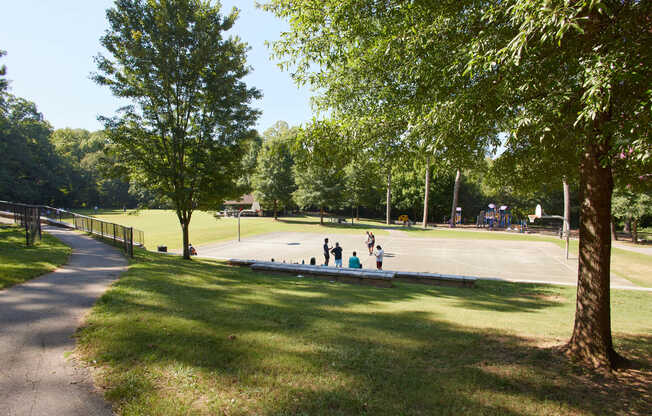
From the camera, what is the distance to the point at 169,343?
4.61m

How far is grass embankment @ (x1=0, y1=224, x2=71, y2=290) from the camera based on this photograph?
7842 mm

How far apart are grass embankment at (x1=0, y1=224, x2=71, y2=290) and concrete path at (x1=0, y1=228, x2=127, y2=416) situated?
38 centimetres

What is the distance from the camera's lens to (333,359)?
4.47 meters

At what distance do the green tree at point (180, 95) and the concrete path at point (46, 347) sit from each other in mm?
6340

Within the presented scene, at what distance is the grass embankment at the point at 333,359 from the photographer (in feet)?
11.4

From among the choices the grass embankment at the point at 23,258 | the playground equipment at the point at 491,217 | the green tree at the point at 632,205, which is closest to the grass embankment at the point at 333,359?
the grass embankment at the point at 23,258

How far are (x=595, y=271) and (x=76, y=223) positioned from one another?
92.7 feet

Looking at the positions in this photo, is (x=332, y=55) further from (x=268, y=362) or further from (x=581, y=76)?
(x=268, y=362)

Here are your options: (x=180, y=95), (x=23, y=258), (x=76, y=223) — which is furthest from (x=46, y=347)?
(x=76, y=223)

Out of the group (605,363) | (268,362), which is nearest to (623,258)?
(605,363)

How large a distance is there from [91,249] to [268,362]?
14.0 meters

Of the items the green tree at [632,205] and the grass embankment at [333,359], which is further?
the green tree at [632,205]

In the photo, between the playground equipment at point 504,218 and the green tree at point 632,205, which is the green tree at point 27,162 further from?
the green tree at point 632,205

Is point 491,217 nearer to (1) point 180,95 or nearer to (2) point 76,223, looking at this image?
(1) point 180,95
